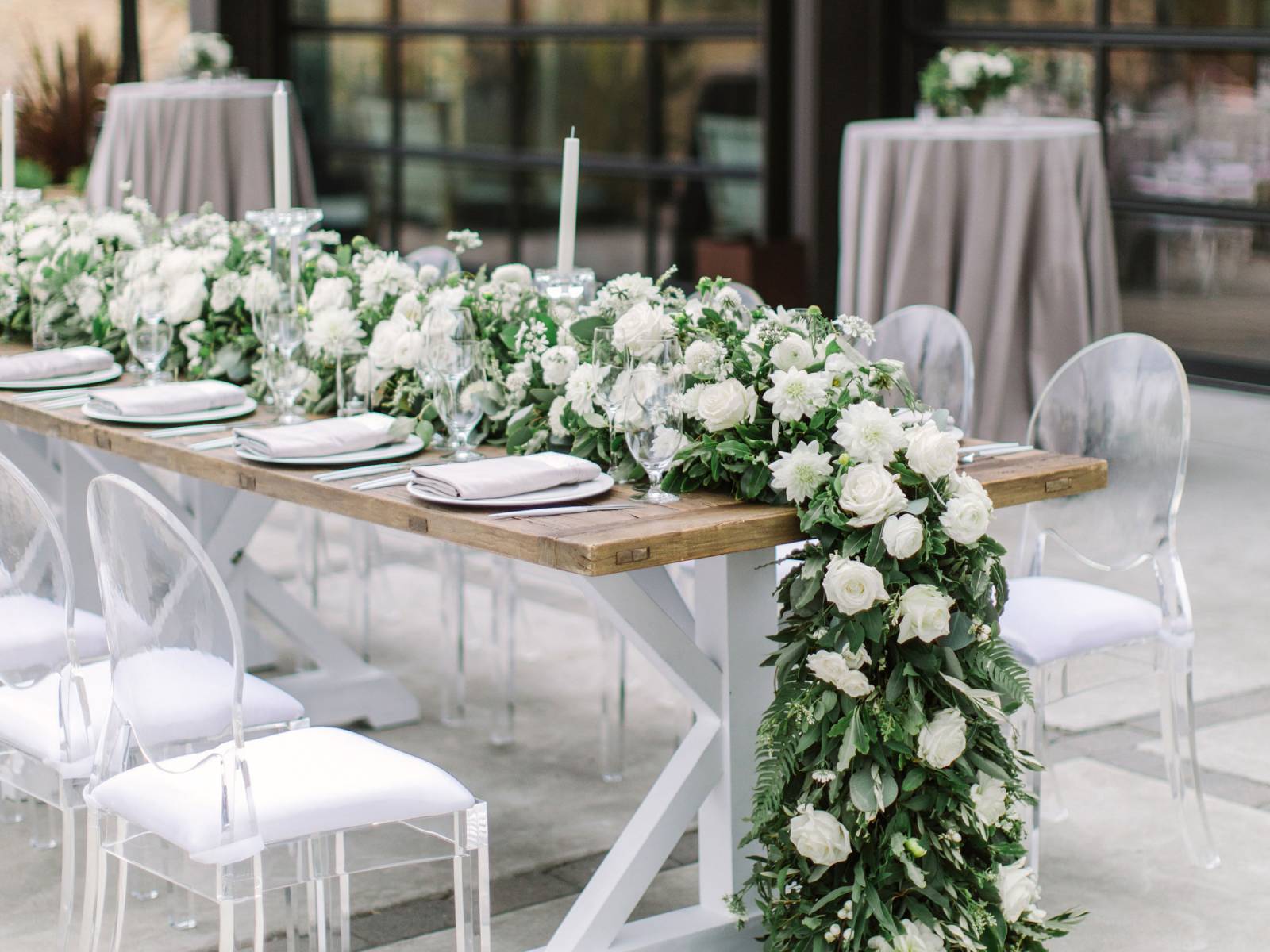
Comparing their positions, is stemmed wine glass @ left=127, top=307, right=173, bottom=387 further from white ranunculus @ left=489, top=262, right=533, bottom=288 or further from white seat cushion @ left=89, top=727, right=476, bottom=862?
white seat cushion @ left=89, top=727, right=476, bottom=862

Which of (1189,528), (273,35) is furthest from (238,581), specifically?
(273,35)

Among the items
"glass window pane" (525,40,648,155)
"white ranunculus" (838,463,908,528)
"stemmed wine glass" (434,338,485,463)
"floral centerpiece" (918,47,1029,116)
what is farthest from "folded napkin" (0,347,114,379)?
"glass window pane" (525,40,648,155)

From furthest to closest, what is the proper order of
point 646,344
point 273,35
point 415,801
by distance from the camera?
point 273,35 < point 646,344 < point 415,801

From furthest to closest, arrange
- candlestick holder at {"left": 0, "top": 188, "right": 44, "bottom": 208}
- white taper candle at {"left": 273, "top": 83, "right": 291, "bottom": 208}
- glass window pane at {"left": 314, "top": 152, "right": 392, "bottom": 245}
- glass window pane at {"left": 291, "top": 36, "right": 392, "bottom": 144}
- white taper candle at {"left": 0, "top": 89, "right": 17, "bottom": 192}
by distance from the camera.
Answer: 1. glass window pane at {"left": 314, "top": 152, "right": 392, "bottom": 245}
2. glass window pane at {"left": 291, "top": 36, "right": 392, "bottom": 144}
3. candlestick holder at {"left": 0, "top": 188, "right": 44, "bottom": 208}
4. white taper candle at {"left": 0, "top": 89, "right": 17, "bottom": 192}
5. white taper candle at {"left": 273, "top": 83, "right": 291, "bottom": 208}

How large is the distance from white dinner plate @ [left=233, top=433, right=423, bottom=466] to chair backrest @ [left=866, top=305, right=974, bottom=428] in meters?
1.13

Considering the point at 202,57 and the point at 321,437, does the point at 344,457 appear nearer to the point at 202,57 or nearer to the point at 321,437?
the point at 321,437

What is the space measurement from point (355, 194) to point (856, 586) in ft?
28.8

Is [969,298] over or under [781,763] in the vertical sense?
over

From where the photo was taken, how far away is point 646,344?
8.45 ft

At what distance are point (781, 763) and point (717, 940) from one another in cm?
40

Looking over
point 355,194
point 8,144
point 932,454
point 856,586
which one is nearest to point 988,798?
point 856,586

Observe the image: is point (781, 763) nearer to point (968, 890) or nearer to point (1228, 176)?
point (968, 890)

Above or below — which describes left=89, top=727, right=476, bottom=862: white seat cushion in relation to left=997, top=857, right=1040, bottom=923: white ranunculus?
above

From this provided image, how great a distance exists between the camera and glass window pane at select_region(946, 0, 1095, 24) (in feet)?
24.6
